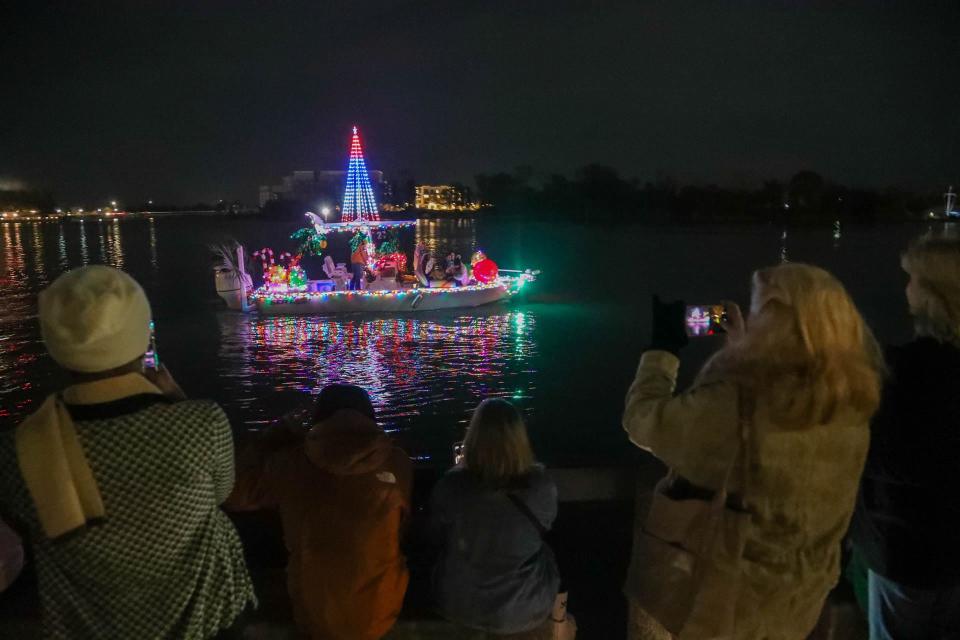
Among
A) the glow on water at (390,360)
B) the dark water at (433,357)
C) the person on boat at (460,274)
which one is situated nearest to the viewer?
the dark water at (433,357)

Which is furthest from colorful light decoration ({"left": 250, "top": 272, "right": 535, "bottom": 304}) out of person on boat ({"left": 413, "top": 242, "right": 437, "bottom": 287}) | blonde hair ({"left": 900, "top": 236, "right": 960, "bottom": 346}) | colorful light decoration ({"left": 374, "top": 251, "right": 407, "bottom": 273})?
blonde hair ({"left": 900, "top": 236, "right": 960, "bottom": 346})

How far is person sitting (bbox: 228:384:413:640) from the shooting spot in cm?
253

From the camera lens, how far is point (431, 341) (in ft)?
70.7

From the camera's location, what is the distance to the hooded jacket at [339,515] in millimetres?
2529

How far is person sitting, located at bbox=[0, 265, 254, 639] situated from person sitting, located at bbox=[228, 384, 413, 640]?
457mm

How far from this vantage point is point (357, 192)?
31.4 metres

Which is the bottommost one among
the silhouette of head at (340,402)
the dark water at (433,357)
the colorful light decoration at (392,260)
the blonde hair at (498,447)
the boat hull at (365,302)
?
the dark water at (433,357)

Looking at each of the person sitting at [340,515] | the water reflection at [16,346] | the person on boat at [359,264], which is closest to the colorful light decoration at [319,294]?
the person on boat at [359,264]

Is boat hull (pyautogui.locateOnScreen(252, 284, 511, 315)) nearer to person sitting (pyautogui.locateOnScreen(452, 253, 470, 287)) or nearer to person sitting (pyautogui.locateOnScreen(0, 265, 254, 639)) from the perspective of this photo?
person sitting (pyautogui.locateOnScreen(452, 253, 470, 287))

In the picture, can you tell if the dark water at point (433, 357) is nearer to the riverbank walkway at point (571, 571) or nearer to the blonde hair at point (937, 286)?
the riverbank walkway at point (571, 571)

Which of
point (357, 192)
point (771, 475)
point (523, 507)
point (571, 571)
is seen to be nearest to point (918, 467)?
point (771, 475)

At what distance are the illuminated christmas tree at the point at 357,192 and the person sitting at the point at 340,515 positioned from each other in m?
28.8

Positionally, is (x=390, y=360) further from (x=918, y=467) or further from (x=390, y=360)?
(x=918, y=467)

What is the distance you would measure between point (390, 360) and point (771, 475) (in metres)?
17.3
